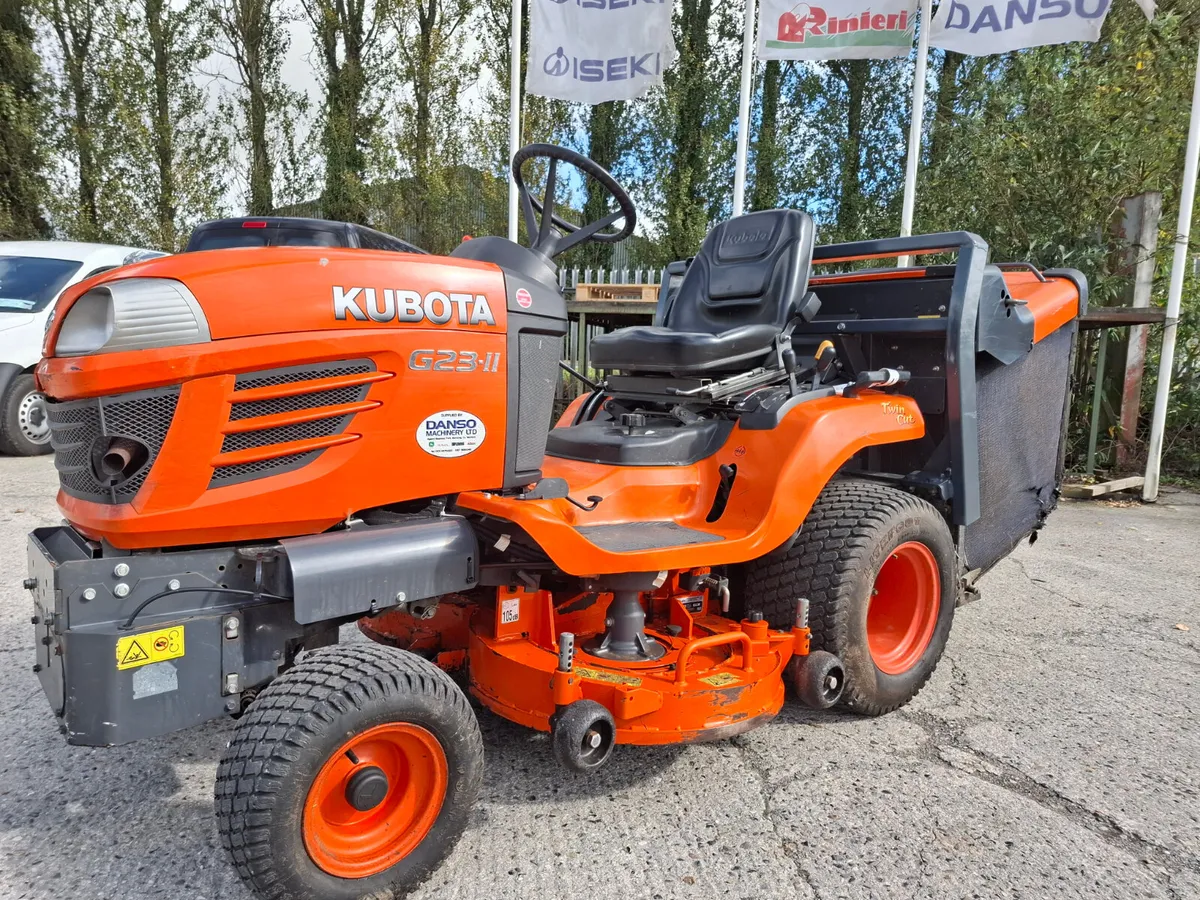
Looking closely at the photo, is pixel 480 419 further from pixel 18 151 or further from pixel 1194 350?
pixel 18 151

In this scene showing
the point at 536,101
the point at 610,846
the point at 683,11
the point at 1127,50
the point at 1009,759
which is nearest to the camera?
the point at 610,846

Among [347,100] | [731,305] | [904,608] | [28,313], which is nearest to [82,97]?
[347,100]

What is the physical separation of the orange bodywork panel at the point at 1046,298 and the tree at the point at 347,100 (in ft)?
43.3

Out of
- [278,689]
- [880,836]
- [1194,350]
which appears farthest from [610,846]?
[1194,350]

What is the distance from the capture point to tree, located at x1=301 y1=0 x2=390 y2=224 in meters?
15.0

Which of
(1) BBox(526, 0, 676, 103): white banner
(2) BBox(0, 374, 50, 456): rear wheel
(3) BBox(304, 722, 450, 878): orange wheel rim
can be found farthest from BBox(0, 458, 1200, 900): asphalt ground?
(1) BBox(526, 0, 676, 103): white banner

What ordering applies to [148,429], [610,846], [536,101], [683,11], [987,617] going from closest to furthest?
[148,429] < [610,846] < [987,617] < [536,101] < [683,11]

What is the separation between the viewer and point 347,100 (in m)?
15.2

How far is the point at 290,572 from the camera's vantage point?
1.72 metres

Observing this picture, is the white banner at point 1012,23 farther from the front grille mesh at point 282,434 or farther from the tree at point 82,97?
the tree at point 82,97

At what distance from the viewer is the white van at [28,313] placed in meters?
6.53

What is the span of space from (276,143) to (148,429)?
54.1ft

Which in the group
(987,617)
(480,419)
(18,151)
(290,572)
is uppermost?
(18,151)

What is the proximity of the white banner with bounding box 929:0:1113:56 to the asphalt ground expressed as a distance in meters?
4.80
